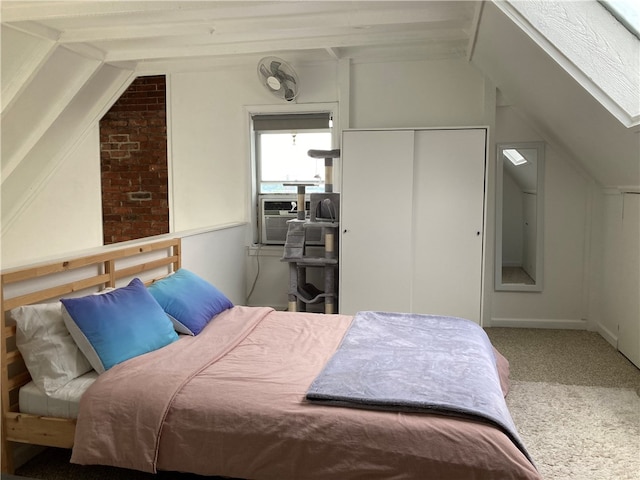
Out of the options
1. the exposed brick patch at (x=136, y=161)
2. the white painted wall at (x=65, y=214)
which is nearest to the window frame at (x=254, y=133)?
the exposed brick patch at (x=136, y=161)

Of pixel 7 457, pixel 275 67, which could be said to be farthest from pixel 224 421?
pixel 275 67

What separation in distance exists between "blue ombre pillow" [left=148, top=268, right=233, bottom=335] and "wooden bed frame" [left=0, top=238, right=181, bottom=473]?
0.32 metres

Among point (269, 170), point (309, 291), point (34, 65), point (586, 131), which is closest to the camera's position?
point (586, 131)

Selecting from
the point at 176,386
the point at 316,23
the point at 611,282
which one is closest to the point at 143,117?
the point at 316,23

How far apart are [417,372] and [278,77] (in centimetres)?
318

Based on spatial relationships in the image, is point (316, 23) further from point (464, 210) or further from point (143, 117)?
point (143, 117)

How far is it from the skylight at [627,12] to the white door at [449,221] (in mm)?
1536

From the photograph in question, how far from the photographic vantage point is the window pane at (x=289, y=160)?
521cm

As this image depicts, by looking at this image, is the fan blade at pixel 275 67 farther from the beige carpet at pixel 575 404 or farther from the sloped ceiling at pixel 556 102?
the beige carpet at pixel 575 404

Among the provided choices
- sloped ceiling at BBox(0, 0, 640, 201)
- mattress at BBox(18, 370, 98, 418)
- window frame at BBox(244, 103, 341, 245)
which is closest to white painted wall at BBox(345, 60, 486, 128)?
sloped ceiling at BBox(0, 0, 640, 201)

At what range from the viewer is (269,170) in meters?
5.32

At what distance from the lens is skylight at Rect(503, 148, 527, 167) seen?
4.61 m

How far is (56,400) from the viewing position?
224 cm

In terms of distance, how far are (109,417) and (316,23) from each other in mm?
2863
